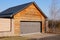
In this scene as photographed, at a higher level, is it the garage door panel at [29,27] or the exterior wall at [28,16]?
the exterior wall at [28,16]

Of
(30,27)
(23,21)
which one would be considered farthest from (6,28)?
(30,27)

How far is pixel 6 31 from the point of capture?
965 inches

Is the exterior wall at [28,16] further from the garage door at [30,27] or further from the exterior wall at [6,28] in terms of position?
the exterior wall at [6,28]

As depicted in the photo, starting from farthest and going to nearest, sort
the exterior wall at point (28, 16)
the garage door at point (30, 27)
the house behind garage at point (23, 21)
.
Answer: the garage door at point (30, 27)
the exterior wall at point (28, 16)
the house behind garage at point (23, 21)

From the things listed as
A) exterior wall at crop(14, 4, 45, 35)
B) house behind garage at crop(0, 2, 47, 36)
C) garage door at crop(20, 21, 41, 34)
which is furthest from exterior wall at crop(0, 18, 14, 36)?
garage door at crop(20, 21, 41, 34)

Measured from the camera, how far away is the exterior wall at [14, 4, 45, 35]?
25898mm

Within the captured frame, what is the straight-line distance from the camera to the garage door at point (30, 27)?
2695 centimetres

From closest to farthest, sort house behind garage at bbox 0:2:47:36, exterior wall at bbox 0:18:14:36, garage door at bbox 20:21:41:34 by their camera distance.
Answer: exterior wall at bbox 0:18:14:36 < house behind garage at bbox 0:2:47:36 < garage door at bbox 20:21:41:34

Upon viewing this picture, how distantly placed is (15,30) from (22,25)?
173 cm

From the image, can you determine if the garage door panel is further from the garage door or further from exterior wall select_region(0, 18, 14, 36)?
exterior wall select_region(0, 18, 14, 36)

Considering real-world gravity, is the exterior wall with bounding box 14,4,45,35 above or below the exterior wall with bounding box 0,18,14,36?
above

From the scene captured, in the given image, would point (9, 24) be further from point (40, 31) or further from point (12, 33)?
point (40, 31)

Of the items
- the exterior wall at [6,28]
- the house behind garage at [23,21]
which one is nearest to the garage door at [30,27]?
the house behind garage at [23,21]

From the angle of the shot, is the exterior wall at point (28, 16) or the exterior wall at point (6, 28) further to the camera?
the exterior wall at point (28, 16)
